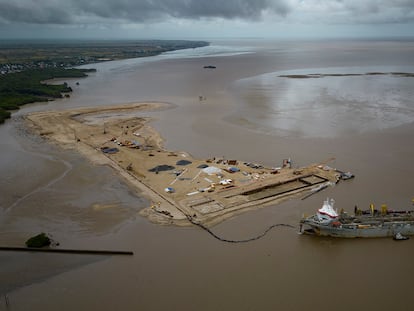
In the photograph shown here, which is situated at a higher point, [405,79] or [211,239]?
[405,79]

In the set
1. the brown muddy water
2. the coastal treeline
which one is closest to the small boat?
the brown muddy water

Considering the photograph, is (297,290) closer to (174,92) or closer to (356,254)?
(356,254)

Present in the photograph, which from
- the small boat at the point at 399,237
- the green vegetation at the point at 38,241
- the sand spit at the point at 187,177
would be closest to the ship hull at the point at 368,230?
the small boat at the point at 399,237

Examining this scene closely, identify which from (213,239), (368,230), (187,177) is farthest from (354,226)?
(187,177)

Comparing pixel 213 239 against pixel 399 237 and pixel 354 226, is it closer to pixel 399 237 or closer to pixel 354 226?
pixel 354 226

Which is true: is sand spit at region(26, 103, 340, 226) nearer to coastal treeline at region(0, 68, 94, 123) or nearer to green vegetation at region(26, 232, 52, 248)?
green vegetation at region(26, 232, 52, 248)

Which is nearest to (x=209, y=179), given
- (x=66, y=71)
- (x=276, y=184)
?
(x=276, y=184)
